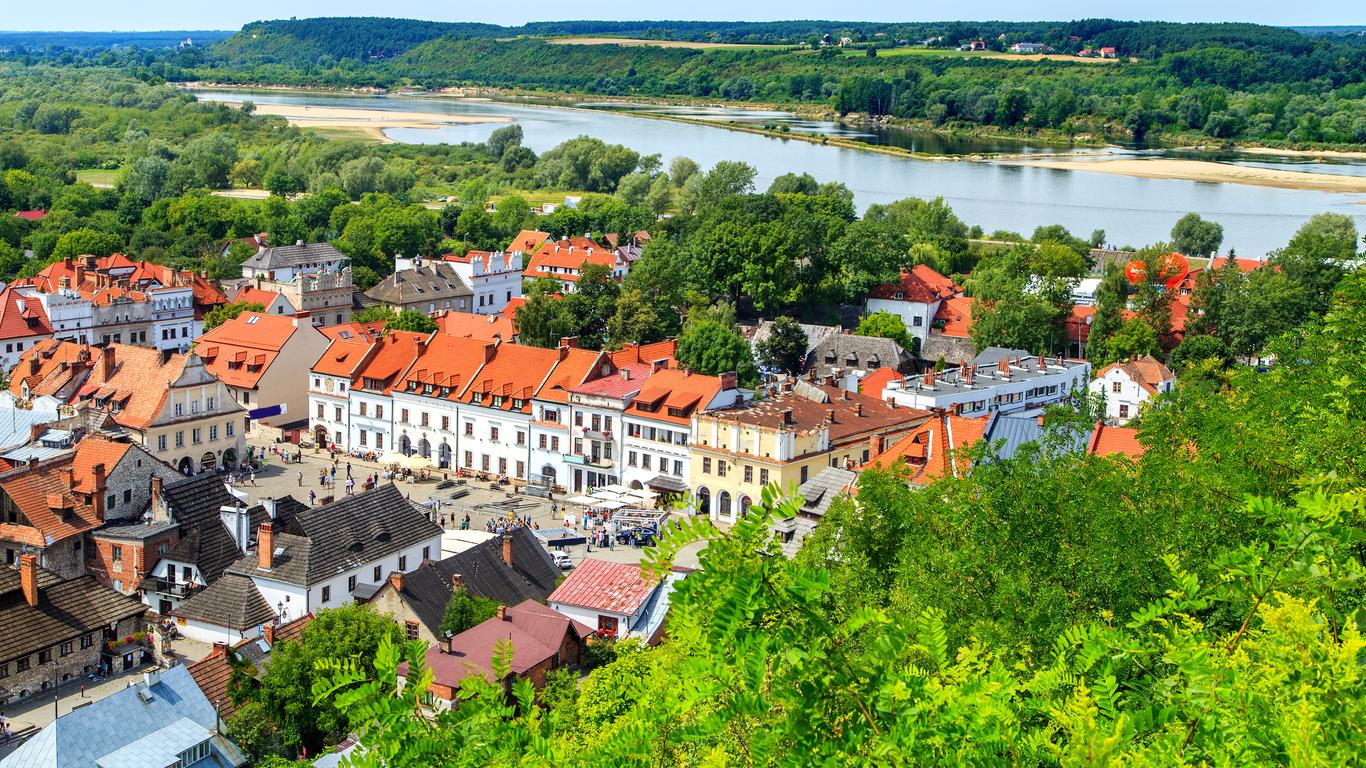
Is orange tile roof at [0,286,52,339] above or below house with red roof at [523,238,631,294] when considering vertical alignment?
above

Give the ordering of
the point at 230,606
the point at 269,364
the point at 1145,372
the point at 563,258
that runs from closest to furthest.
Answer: the point at 230,606
the point at 269,364
the point at 1145,372
the point at 563,258

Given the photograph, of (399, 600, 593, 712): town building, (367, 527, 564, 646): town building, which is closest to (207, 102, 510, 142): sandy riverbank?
(367, 527, 564, 646): town building

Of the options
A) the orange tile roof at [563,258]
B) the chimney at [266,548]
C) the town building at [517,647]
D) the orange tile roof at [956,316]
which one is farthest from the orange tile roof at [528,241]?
the town building at [517,647]

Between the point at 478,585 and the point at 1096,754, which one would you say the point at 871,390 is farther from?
the point at 1096,754

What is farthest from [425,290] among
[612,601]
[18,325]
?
[612,601]

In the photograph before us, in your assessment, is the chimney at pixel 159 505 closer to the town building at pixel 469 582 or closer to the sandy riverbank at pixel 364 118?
the town building at pixel 469 582

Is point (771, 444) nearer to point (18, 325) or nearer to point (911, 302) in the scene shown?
point (911, 302)

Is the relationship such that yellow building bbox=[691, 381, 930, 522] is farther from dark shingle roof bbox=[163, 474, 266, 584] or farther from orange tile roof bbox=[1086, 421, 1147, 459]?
dark shingle roof bbox=[163, 474, 266, 584]
